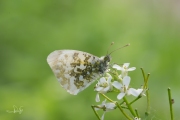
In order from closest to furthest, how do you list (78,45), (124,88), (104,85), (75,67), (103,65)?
(124,88)
(104,85)
(103,65)
(75,67)
(78,45)

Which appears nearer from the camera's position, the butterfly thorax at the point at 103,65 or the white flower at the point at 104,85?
the white flower at the point at 104,85

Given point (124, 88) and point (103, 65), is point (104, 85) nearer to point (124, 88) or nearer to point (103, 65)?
point (124, 88)

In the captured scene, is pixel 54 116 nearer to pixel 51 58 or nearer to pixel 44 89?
pixel 44 89

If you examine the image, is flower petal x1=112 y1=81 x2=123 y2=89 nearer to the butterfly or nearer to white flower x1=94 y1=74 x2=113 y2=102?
white flower x1=94 y1=74 x2=113 y2=102

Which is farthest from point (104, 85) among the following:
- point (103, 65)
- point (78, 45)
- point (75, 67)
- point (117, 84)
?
point (78, 45)

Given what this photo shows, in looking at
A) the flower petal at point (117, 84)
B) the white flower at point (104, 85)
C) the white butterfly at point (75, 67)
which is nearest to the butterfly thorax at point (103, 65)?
the white butterfly at point (75, 67)

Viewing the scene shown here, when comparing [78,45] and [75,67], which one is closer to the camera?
[75,67]

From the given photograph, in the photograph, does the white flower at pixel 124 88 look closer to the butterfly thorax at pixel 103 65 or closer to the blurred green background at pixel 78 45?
the butterfly thorax at pixel 103 65
